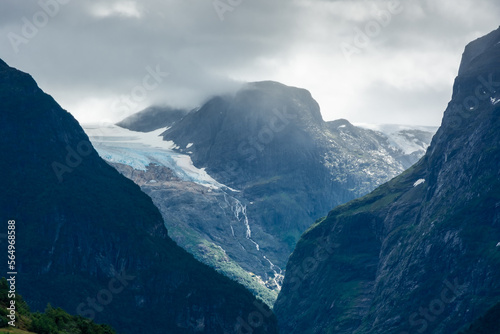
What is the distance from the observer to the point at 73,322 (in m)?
173

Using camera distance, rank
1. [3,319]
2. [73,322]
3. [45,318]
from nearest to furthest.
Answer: [3,319]
[45,318]
[73,322]

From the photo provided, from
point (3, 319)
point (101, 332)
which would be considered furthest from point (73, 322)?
point (3, 319)

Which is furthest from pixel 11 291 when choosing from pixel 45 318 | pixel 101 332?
pixel 101 332

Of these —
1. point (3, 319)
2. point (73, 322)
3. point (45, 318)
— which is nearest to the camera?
point (3, 319)

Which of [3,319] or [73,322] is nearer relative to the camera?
[3,319]

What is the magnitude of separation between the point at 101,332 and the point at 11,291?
20.7m

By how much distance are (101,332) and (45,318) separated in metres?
18.1

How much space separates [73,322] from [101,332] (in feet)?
18.1

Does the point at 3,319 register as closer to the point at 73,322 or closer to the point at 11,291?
the point at 11,291

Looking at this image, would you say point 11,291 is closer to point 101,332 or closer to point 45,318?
point 45,318

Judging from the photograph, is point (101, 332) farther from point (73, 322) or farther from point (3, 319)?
point (3, 319)

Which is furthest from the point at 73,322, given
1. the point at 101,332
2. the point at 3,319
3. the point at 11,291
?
the point at 3,319

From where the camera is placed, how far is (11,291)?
161750 mm

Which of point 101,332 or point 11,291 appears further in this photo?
point 101,332
